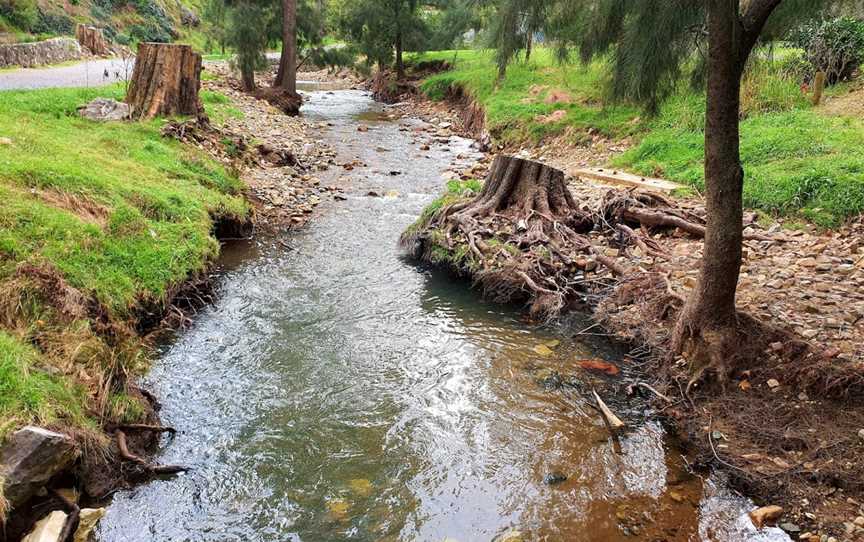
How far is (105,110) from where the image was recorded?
12.7 meters

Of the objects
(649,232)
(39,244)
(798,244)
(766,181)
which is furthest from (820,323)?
(39,244)

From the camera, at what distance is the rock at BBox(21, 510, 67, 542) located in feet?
12.0

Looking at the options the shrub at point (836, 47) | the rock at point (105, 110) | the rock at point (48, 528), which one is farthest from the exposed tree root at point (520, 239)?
the shrub at point (836, 47)

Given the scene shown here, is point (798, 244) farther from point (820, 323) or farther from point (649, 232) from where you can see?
point (820, 323)

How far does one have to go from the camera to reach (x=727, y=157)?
5234 millimetres

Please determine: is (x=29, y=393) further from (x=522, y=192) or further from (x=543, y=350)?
(x=522, y=192)

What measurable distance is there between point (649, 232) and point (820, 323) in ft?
12.5

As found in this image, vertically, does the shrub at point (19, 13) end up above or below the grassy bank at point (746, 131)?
above

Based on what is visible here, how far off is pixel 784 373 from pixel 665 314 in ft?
5.43

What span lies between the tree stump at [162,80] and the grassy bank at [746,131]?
7388mm

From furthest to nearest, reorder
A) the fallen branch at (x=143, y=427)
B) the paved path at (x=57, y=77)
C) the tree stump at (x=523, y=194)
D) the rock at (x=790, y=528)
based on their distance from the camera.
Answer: the paved path at (x=57, y=77) < the tree stump at (x=523, y=194) < the fallen branch at (x=143, y=427) < the rock at (x=790, y=528)

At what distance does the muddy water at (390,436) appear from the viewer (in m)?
4.30

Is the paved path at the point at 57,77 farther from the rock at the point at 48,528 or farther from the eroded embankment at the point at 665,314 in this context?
the rock at the point at 48,528

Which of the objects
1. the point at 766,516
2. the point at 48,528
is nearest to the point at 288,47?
the point at 48,528
